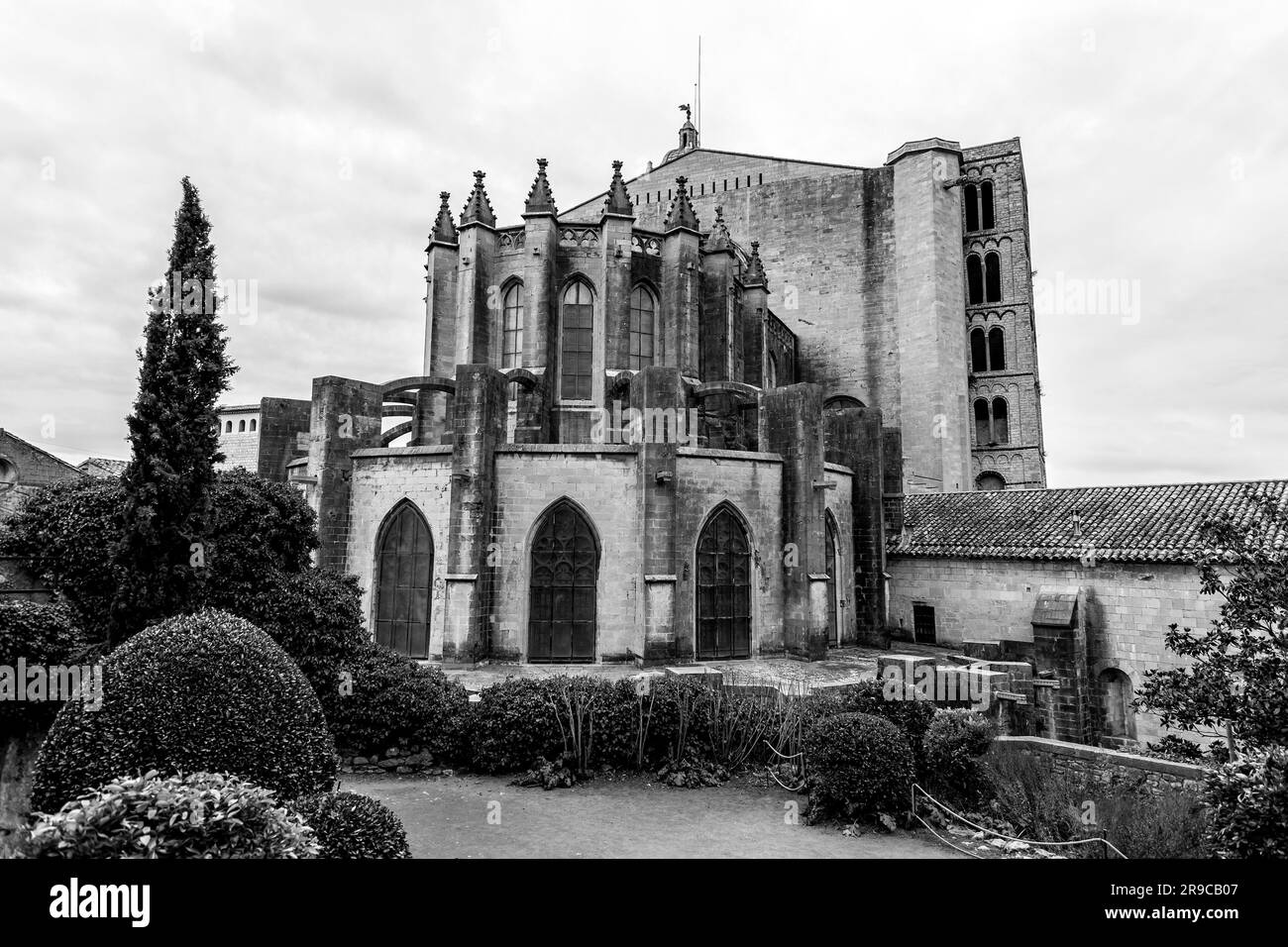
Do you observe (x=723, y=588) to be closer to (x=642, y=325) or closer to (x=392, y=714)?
(x=392, y=714)

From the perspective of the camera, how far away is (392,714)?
40.5 ft

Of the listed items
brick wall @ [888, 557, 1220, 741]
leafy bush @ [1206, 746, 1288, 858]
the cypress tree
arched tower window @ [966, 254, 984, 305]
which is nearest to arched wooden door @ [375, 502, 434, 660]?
the cypress tree

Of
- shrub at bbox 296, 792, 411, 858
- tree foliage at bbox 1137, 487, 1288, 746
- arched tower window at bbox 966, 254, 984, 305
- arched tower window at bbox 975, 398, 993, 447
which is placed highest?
arched tower window at bbox 966, 254, 984, 305

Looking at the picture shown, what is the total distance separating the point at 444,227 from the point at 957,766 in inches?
988

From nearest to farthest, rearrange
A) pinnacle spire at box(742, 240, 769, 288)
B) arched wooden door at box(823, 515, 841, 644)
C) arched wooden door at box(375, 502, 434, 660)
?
arched wooden door at box(375, 502, 434, 660) < arched wooden door at box(823, 515, 841, 644) < pinnacle spire at box(742, 240, 769, 288)

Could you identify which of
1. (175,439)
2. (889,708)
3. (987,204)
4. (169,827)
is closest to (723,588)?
(889,708)

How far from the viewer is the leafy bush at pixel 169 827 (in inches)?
190

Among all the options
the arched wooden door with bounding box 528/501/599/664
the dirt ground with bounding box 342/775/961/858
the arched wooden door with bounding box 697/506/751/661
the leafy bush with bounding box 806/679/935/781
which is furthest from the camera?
the arched wooden door with bounding box 697/506/751/661

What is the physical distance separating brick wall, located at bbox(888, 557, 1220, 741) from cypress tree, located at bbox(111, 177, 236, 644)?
62.9 ft

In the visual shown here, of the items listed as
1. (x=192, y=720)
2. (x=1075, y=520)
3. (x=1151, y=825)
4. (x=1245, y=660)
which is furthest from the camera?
(x=1075, y=520)

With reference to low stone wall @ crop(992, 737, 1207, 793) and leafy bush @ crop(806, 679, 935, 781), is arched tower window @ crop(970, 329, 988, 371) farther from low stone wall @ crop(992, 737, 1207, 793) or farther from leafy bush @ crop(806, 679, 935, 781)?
leafy bush @ crop(806, 679, 935, 781)

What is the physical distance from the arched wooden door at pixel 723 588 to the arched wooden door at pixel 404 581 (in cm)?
755

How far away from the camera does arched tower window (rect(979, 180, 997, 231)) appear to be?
118 ft
